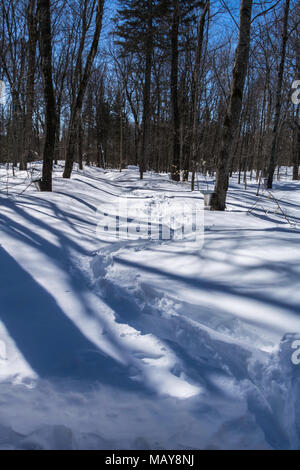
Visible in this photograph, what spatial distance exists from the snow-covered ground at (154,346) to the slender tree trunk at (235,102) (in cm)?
263

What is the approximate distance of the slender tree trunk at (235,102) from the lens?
4.95 metres

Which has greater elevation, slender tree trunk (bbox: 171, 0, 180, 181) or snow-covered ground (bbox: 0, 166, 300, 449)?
slender tree trunk (bbox: 171, 0, 180, 181)

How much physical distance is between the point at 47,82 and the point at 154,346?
6.58 metres

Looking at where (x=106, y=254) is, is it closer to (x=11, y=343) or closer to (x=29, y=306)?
(x=29, y=306)

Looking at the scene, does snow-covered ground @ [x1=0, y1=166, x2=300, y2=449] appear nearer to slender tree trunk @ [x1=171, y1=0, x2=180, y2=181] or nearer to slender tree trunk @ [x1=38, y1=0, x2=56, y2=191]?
slender tree trunk @ [x1=38, y1=0, x2=56, y2=191]

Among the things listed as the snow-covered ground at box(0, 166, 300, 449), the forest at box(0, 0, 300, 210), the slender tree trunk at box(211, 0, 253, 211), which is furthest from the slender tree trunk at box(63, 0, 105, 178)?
the snow-covered ground at box(0, 166, 300, 449)

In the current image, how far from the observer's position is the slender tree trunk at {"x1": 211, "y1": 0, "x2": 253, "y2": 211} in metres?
4.95

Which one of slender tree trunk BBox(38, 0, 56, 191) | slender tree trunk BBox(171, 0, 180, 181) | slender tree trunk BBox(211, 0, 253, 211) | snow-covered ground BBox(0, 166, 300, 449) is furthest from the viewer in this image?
slender tree trunk BBox(171, 0, 180, 181)

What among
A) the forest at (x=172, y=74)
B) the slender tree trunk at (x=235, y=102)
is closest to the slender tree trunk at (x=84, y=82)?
the forest at (x=172, y=74)

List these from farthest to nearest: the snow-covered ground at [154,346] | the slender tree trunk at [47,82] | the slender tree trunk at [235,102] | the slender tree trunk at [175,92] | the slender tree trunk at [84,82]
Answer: the slender tree trunk at [175,92]
the slender tree trunk at [84,82]
the slender tree trunk at [47,82]
the slender tree trunk at [235,102]
the snow-covered ground at [154,346]

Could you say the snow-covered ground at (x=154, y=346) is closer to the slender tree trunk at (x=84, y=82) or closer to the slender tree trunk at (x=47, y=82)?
the slender tree trunk at (x=47, y=82)

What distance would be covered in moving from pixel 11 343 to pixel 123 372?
815 millimetres

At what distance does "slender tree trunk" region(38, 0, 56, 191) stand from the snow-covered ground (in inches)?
155

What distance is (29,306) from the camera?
2363 millimetres
